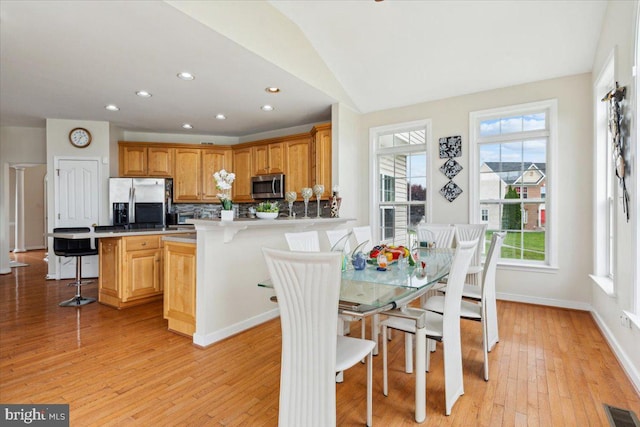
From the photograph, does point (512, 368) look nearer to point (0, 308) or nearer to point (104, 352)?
point (104, 352)

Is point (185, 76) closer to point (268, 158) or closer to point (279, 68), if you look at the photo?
point (279, 68)

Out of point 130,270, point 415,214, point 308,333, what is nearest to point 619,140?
point 415,214

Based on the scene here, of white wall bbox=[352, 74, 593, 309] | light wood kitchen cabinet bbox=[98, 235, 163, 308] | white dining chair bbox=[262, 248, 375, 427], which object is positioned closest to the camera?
white dining chair bbox=[262, 248, 375, 427]

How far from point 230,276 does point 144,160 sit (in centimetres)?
417

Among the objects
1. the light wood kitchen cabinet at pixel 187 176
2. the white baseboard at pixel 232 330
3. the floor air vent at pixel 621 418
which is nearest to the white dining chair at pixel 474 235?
the white baseboard at pixel 232 330

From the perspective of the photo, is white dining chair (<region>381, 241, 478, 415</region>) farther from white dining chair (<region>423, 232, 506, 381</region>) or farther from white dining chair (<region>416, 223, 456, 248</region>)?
white dining chair (<region>416, 223, 456, 248</region>)

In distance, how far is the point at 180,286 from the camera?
10.0ft

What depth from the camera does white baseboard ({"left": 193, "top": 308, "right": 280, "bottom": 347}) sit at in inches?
110

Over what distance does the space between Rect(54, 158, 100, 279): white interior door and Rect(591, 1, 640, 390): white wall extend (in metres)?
6.94

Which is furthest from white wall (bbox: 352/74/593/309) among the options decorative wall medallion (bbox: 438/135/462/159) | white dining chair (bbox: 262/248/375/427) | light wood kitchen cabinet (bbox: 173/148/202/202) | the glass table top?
light wood kitchen cabinet (bbox: 173/148/202/202)

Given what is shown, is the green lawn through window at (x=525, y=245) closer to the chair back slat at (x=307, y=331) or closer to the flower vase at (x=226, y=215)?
the flower vase at (x=226, y=215)

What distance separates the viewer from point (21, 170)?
856 centimetres

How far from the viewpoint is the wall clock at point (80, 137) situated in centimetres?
548

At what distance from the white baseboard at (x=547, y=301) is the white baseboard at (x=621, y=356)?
47cm
